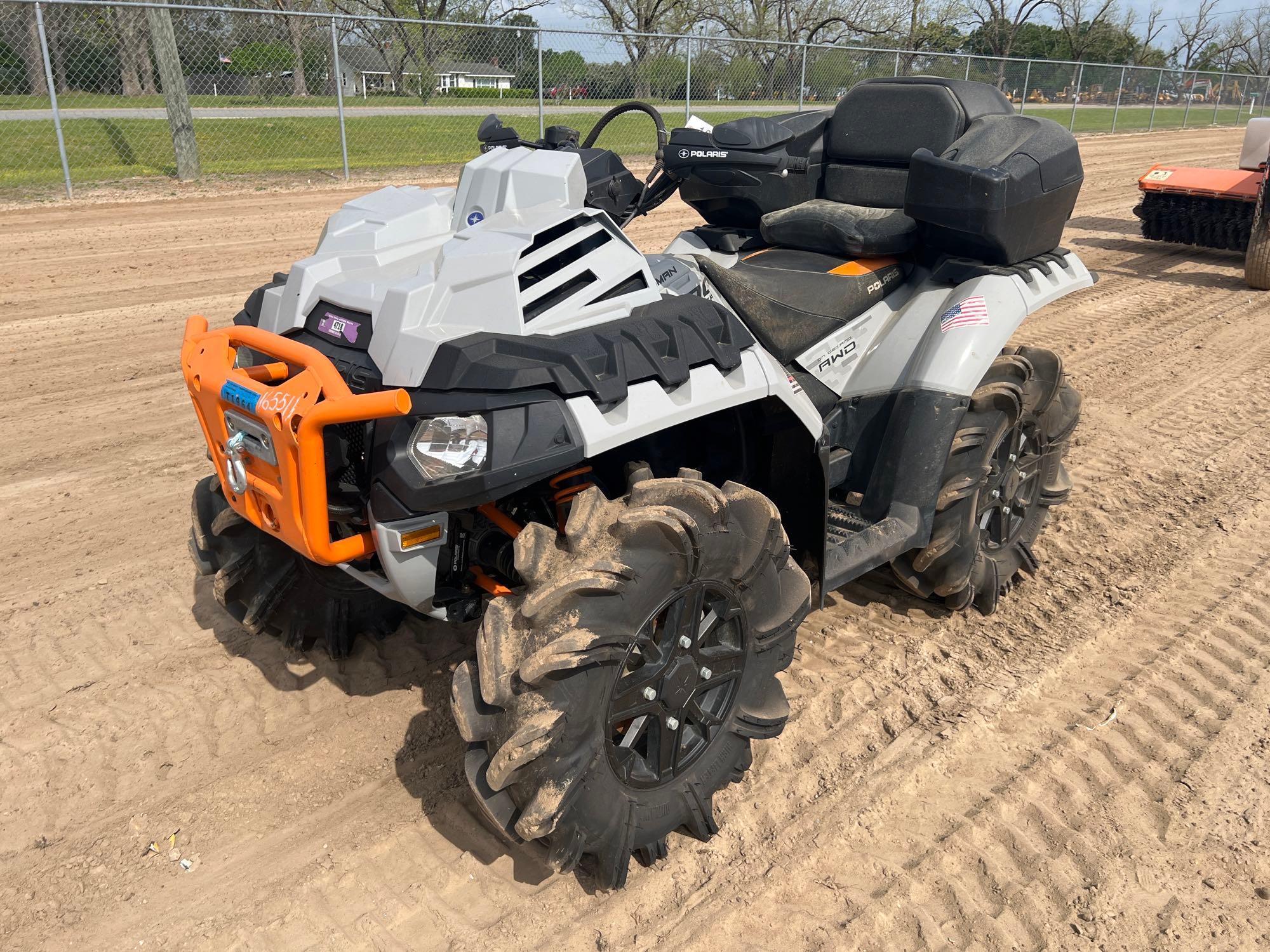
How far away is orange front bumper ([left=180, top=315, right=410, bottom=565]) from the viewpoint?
2176 mm

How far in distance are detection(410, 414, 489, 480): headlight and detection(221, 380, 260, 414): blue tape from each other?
1.20 feet

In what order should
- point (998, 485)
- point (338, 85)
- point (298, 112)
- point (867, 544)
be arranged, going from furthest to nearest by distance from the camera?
point (298, 112)
point (338, 85)
point (998, 485)
point (867, 544)

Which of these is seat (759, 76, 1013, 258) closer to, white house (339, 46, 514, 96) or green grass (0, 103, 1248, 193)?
green grass (0, 103, 1248, 193)

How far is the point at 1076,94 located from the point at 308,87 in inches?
847

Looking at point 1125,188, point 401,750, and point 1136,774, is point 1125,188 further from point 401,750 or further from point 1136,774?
point 401,750

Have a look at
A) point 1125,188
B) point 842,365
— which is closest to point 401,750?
point 842,365

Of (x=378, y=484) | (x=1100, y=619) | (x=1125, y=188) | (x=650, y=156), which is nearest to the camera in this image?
(x=378, y=484)

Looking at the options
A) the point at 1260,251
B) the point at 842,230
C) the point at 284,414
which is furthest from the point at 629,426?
the point at 1260,251

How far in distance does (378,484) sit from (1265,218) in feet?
32.4

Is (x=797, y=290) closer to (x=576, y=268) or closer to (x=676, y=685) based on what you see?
(x=576, y=268)

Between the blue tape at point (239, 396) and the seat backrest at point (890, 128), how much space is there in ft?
8.50

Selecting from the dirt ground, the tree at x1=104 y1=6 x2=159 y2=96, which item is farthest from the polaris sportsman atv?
the tree at x1=104 y1=6 x2=159 y2=96

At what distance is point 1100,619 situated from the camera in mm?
3994

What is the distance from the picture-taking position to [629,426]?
2.41 m
